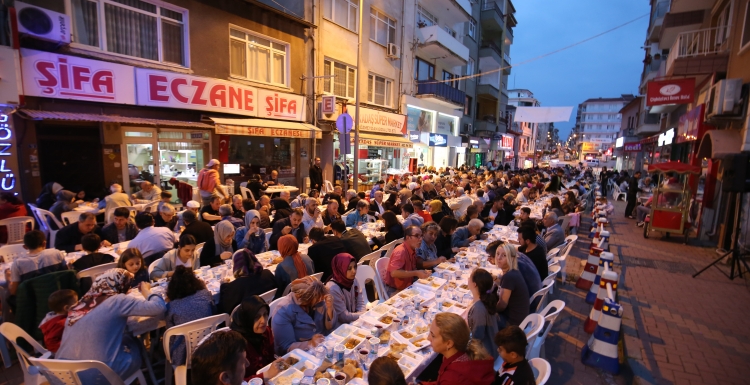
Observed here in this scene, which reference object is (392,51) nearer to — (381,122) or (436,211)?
(381,122)

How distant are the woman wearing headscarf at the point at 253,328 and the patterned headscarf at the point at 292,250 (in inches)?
54.6

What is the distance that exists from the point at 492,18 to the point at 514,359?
3497cm

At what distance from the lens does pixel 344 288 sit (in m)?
4.30

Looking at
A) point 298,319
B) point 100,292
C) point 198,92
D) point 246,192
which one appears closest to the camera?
point 100,292

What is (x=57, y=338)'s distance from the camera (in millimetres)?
3572

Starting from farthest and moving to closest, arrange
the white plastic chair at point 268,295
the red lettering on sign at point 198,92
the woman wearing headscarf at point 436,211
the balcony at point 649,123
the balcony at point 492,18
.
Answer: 1. the balcony at point 492,18
2. the balcony at point 649,123
3. the red lettering on sign at point 198,92
4. the woman wearing headscarf at point 436,211
5. the white plastic chair at point 268,295

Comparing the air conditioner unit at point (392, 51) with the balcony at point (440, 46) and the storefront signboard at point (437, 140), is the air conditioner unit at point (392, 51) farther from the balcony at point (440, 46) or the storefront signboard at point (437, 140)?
the storefront signboard at point (437, 140)

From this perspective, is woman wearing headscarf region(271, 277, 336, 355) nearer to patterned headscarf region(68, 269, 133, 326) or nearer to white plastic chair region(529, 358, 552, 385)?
patterned headscarf region(68, 269, 133, 326)

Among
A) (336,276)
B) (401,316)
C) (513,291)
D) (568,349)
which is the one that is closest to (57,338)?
(336,276)

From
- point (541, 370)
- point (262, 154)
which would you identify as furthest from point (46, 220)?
point (541, 370)

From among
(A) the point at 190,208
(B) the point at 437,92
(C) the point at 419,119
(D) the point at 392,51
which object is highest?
(D) the point at 392,51

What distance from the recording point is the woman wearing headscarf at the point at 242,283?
4.03 meters

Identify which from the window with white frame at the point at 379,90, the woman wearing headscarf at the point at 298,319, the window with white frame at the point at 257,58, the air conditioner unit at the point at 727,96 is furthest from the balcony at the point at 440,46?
the woman wearing headscarf at the point at 298,319

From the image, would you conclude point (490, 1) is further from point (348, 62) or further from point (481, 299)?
point (481, 299)
